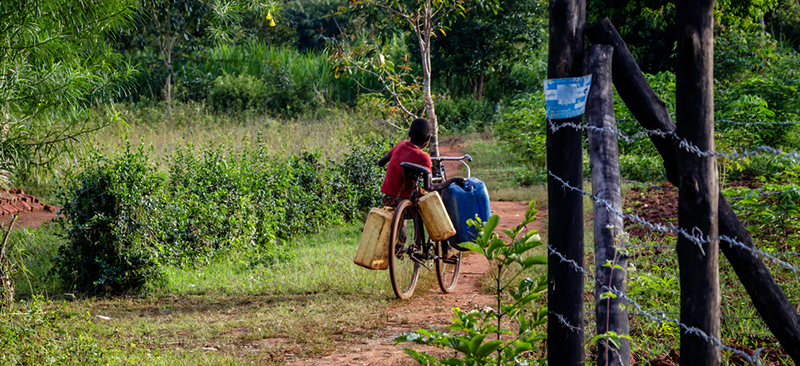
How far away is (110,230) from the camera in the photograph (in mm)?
6027

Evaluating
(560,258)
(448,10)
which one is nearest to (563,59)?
(560,258)

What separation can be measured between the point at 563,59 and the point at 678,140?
23.8 inches

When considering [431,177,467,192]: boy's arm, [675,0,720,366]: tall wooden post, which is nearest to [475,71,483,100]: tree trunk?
[431,177,467,192]: boy's arm

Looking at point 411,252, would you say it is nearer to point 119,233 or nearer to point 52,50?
point 119,233

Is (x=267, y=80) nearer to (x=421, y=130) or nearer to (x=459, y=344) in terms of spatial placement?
(x=421, y=130)

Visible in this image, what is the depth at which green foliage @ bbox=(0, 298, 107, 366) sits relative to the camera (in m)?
3.57

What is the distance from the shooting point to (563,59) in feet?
8.67

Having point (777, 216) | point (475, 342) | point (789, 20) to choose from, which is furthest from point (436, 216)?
point (789, 20)

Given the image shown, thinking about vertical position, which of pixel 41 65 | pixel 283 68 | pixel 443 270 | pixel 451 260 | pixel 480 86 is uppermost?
pixel 283 68

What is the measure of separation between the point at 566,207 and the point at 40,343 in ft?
10.2

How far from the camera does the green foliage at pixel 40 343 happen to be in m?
3.57

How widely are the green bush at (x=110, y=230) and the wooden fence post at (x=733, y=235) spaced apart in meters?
4.82

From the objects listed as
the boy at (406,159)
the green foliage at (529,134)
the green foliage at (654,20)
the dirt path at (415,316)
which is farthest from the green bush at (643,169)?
the green foliage at (654,20)

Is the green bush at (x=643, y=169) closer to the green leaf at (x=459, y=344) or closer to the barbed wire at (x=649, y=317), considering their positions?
the barbed wire at (x=649, y=317)
